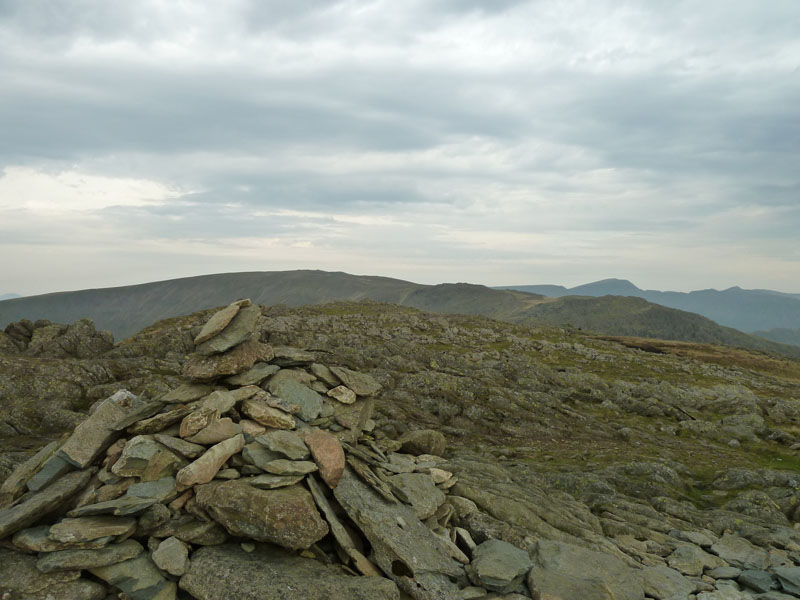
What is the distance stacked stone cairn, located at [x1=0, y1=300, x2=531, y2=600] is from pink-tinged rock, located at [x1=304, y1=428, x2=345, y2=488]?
0.05m

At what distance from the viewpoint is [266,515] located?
1339 centimetres

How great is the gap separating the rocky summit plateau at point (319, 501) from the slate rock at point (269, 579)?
6cm

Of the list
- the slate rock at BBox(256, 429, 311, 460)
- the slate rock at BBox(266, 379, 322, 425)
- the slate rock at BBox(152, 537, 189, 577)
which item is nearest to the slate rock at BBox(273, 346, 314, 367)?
the slate rock at BBox(266, 379, 322, 425)

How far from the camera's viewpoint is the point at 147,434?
665 inches

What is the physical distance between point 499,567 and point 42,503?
14291mm

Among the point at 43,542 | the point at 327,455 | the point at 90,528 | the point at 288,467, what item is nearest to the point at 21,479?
the point at 43,542

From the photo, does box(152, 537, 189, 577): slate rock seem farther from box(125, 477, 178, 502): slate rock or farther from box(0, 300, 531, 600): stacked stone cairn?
box(125, 477, 178, 502): slate rock

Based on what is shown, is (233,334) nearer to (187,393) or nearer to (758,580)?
(187,393)

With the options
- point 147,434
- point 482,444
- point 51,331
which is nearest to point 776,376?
point 482,444

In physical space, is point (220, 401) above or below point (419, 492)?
above

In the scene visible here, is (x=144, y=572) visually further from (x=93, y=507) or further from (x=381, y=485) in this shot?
(x=381, y=485)

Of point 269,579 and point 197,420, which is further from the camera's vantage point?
point 197,420

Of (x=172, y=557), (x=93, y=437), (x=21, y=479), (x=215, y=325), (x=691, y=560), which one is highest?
(x=215, y=325)

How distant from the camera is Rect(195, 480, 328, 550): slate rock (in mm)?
13391
